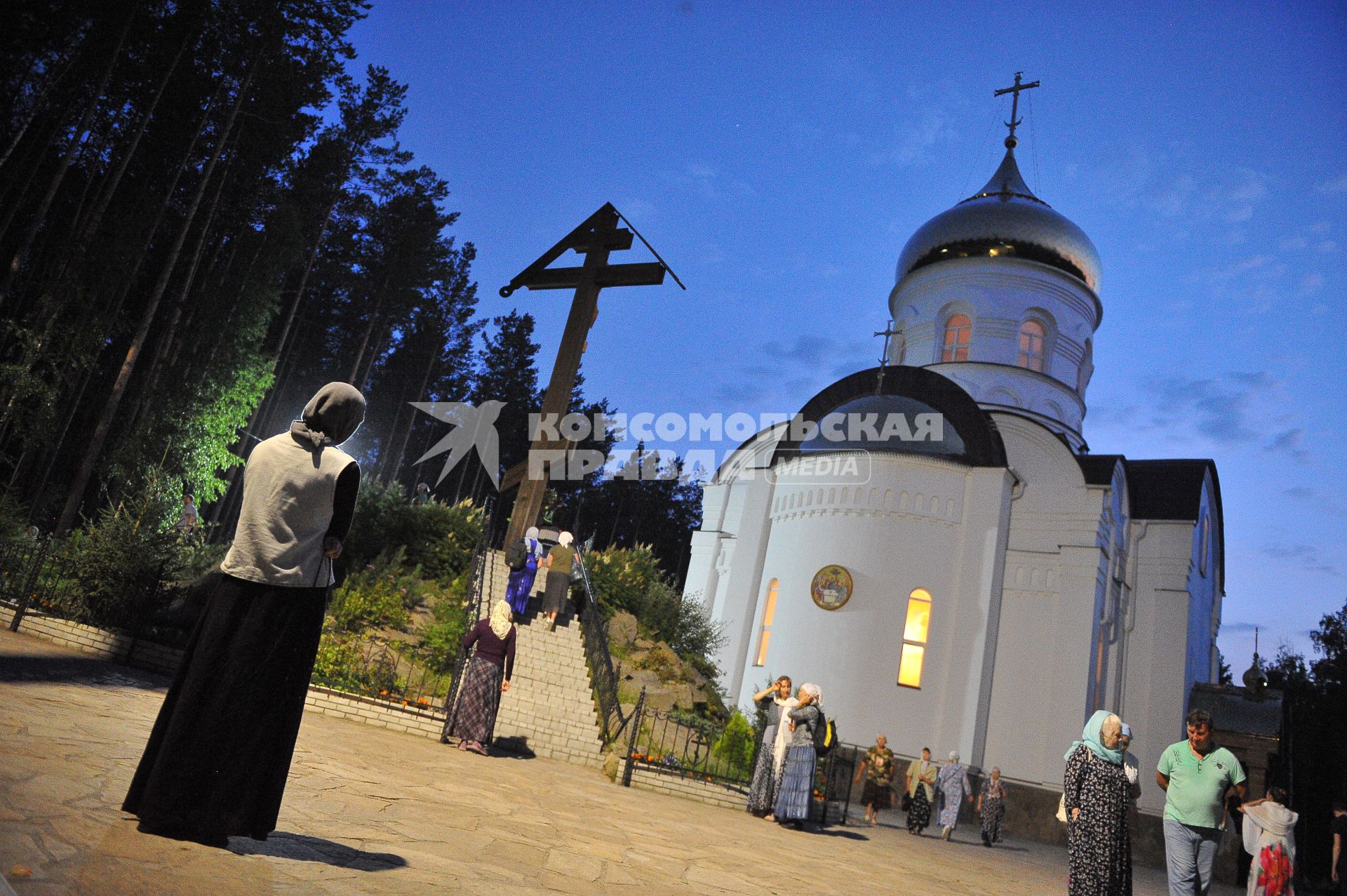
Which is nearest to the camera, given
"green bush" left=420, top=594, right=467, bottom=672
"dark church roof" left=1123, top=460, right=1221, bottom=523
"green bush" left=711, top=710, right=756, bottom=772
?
"green bush" left=420, top=594, right=467, bottom=672

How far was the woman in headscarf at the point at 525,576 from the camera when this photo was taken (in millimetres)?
12539

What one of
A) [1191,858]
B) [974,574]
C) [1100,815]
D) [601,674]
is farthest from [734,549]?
[1100,815]

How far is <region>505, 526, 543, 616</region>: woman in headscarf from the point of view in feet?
41.1

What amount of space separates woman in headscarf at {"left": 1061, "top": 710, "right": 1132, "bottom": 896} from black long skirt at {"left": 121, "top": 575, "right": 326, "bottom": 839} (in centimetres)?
491

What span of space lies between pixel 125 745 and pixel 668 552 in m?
52.1

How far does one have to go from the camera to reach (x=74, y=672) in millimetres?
7008

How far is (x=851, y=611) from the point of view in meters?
17.8

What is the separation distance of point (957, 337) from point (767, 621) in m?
10.7

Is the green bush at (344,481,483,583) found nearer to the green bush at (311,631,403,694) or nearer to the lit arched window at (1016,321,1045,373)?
the green bush at (311,631,403,694)

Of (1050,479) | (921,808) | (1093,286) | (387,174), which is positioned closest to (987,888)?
(921,808)

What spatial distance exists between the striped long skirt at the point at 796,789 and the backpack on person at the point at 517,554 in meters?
5.13

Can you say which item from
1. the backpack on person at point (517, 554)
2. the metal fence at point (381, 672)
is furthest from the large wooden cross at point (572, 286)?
the metal fence at point (381, 672)

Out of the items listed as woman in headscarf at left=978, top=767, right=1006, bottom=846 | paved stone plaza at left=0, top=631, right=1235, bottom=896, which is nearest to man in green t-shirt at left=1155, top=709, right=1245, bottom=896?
paved stone plaza at left=0, top=631, right=1235, bottom=896

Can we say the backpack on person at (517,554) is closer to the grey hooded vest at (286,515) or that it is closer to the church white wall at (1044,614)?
the grey hooded vest at (286,515)
